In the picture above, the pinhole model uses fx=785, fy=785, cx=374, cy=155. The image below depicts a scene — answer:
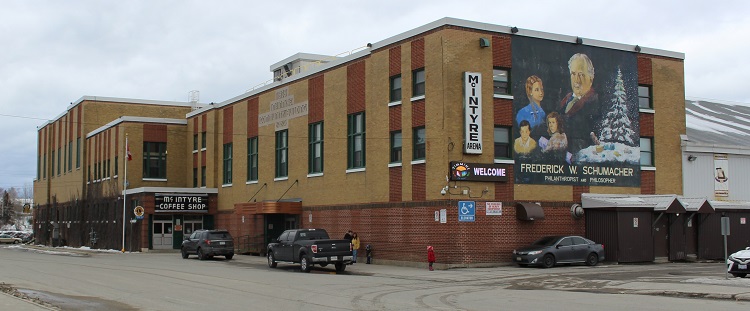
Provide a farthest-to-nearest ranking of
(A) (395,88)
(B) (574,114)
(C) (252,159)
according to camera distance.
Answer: (C) (252,159) → (A) (395,88) → (B) (574,114)

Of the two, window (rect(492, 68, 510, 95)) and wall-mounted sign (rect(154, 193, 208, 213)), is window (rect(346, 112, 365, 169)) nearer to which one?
window (rect(492, 68, 510, 95))

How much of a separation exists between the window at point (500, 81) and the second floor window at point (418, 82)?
3.22 m

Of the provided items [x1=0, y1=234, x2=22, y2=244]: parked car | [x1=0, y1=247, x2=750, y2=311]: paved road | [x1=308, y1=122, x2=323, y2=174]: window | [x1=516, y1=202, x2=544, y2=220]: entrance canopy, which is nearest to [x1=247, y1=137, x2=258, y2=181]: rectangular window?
[x1=308, y1=122, x2=323, y2=174]: window

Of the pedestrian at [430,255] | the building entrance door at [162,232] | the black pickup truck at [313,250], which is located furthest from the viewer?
the building entrance door at [162,232]

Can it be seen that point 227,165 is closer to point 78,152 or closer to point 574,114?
point 78,152

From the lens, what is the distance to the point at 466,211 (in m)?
33.4

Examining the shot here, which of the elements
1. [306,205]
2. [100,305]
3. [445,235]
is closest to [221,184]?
[306,205]

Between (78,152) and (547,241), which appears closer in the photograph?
(547,241)

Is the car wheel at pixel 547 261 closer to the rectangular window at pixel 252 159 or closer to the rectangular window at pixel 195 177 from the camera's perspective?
the rectangular window at pixel 252 159

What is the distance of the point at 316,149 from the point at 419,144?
9.88 meters

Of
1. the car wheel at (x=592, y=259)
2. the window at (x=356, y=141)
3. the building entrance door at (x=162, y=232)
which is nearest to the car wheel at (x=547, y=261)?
the car wheel at (x=592, y=259)

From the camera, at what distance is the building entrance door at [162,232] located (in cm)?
5503

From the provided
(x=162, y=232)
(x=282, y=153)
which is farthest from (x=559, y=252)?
(x=162, y=232)

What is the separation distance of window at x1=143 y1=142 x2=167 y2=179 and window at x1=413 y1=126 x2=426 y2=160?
3241 cm
